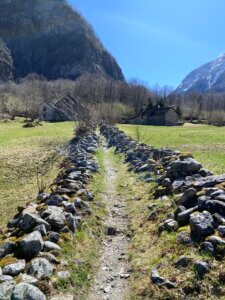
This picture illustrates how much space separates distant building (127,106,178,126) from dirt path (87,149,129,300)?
86529 mm

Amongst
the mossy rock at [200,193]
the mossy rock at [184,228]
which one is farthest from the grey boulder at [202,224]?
the mossy rock at [200,193]

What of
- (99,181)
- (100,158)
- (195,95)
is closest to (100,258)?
(99,181)

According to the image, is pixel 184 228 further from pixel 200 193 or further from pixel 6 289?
pixel 6 289

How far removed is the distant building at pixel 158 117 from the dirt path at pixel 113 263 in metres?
86.5

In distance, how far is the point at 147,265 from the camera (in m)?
9.21

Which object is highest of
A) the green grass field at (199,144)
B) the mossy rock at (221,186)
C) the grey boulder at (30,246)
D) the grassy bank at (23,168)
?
the mossy rock at (221,186)

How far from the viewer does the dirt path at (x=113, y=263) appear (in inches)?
326

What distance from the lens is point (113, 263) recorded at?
9.76m

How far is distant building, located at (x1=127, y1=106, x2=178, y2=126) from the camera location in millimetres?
100244

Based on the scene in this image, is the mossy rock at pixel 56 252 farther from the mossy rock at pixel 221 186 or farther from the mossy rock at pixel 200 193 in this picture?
the mossy rock at pixel 221 186

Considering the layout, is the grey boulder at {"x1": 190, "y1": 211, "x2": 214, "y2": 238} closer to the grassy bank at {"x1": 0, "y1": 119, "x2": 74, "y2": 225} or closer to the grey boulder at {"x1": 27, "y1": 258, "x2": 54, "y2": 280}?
the grey boulder at {"x1": 27, "y1": 258, "x2": 54, "y2": 280}

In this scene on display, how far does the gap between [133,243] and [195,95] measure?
635 feet

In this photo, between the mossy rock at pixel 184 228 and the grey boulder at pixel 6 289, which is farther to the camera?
the mossy rock at pixel 184 228

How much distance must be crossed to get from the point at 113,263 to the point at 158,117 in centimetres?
9291
